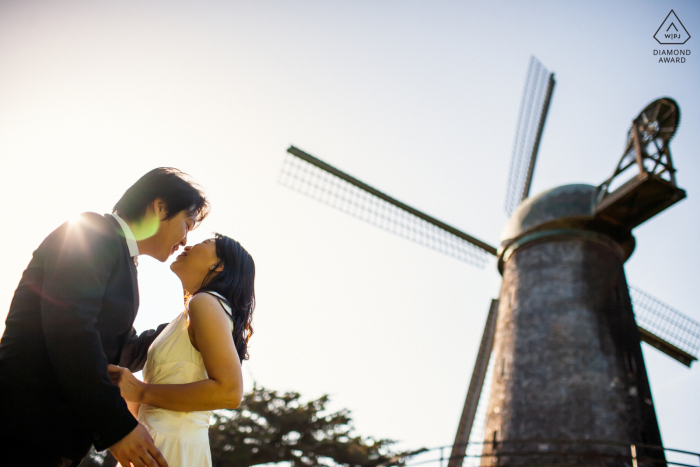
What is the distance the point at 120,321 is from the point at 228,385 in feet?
1.51

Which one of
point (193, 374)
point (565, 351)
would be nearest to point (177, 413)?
point (193, 374)

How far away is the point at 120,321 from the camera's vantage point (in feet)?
5.48

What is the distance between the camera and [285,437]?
1850 cm

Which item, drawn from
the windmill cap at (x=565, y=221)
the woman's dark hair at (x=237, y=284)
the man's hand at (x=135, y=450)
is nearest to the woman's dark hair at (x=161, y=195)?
the woman's dark hair at (x=237, y=284)

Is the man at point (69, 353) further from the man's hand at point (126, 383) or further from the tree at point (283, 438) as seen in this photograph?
the tree at point (283, 438)

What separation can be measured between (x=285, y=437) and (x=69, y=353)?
1895 cm

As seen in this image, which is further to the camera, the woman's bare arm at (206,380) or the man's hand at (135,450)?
the woman's bare arm at (206,380)

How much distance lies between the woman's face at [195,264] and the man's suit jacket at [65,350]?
52 cm

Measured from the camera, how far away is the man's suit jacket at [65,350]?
1389 mm

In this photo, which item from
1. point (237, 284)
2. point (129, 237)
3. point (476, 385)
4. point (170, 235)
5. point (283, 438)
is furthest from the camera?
point (283, 438)

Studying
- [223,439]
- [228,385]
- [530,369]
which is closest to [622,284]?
[530,369]

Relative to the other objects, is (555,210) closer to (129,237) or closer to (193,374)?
(193,374)

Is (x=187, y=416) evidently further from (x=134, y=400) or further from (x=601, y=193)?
(x=601, y=193)

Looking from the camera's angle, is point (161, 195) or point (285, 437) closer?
point (161, 195)
